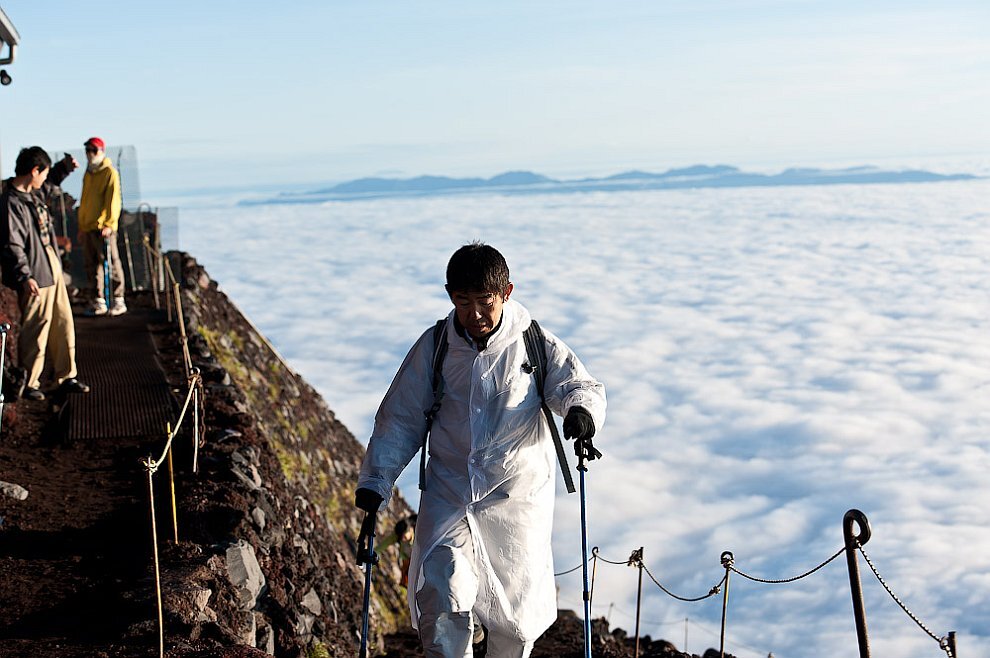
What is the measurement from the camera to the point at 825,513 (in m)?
124

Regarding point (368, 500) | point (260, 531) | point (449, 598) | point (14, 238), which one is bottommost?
point (260, 531)

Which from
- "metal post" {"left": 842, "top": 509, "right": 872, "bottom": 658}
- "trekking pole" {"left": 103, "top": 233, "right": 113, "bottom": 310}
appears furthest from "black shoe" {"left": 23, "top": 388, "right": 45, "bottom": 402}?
"metal post" {"left": 842, "top": 509, "right": 872, "bottom": 658}

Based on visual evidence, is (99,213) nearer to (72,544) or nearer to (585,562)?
(72,544)

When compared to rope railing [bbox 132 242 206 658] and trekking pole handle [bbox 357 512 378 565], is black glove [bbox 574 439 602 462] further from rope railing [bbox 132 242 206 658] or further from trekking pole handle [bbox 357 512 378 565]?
rope railing [bbox 132 242 206 658]

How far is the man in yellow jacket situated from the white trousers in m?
8.74

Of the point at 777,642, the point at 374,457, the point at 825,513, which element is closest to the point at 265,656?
the point at 374,457

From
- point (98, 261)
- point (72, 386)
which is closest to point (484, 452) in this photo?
point (72, 386)

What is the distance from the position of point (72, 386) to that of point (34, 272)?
1331 mm

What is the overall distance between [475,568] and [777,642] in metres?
103

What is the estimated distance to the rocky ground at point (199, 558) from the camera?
18.2 ft

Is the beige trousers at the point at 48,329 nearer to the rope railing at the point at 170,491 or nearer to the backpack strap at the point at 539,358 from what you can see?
the rope railing at the point at 170,491

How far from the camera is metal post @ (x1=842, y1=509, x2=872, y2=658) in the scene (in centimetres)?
396

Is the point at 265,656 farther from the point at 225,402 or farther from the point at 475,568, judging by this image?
the point at 225,402

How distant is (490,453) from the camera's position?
4.32 metres
